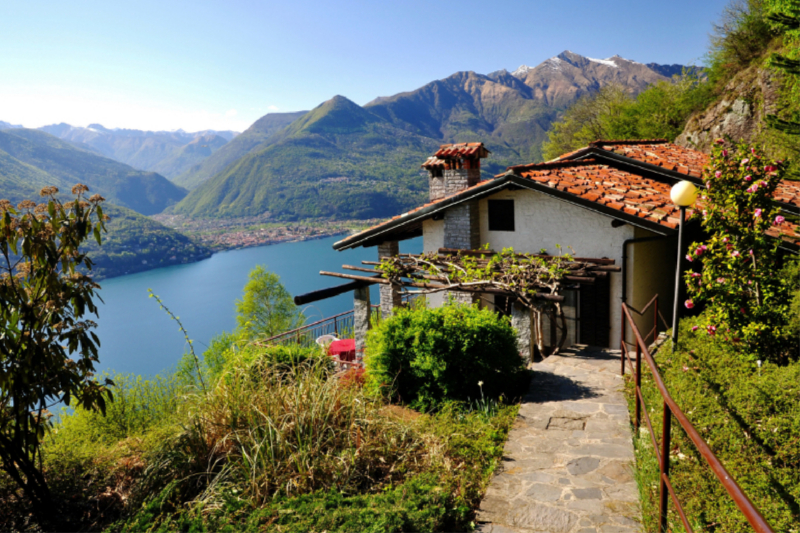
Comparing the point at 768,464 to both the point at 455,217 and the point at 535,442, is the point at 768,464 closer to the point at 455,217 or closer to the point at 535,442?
the point at 535,442

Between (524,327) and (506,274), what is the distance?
1.24m

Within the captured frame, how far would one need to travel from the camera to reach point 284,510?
346 centimetres

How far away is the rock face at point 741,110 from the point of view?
1559cm

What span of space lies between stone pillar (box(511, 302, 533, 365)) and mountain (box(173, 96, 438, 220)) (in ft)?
369

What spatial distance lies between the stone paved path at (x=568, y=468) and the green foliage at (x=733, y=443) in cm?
22

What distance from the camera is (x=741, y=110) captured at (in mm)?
16984

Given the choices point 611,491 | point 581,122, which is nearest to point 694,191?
point 611,491

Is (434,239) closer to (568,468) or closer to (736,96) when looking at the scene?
(568,468)

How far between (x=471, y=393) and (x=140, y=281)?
90.8 metres

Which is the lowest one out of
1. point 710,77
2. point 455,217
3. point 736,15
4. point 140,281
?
point 140,281

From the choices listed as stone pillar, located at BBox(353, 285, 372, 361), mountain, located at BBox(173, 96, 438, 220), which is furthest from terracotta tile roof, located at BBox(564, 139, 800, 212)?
mountain, located at BBox(173, 96, 438, 220)

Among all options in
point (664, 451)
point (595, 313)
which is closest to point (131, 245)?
point (595, 313)

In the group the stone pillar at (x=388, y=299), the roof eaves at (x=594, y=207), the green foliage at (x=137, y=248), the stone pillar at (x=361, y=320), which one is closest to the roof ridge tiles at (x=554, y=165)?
the roof eaves at (x=594, y=207)

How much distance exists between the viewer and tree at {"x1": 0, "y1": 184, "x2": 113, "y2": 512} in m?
3.87
